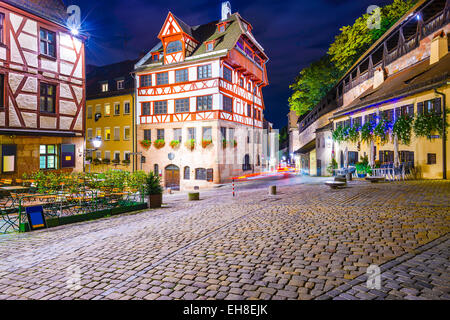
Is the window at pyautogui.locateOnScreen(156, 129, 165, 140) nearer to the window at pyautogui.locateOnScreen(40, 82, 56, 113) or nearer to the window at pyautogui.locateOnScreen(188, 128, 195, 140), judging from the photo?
the window at pyautogui.locateOnScreen(188, 128, 195, 140)

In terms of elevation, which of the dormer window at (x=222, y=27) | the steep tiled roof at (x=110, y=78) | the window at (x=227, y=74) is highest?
the dormer window at (x=222, y=27)

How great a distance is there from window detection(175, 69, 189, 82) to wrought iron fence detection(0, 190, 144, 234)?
1789 centimetres

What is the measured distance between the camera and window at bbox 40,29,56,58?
1683 centimetres

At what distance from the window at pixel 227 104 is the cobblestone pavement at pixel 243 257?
19.4 meters

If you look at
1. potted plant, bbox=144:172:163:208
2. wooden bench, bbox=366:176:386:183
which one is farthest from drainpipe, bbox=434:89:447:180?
potted plant, bbox=144:172:163:208

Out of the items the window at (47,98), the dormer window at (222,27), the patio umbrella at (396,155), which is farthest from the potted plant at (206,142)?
the patio umbrella at (396,155)

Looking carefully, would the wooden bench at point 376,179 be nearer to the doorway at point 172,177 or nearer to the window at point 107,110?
the doorway at point 172,177

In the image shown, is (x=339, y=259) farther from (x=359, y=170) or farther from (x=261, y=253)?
(x=359, y=170)

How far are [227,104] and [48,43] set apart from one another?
50.4ft

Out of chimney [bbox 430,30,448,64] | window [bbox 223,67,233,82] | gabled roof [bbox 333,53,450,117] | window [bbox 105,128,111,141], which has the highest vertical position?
window [bbox 223,67,233,82]

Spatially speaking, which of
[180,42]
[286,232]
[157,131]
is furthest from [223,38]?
[286,232]

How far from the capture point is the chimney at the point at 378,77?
24234 millimetres

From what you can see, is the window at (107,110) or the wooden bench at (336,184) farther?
the window at (107,110)

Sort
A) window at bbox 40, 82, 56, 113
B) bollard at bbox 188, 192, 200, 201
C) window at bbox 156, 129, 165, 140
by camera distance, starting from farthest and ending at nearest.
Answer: window at bbox 156, 129, 165, 140 < window at bbox 40, 82, 56, 113 < bollard at bbox 188, 192, 200, 201
